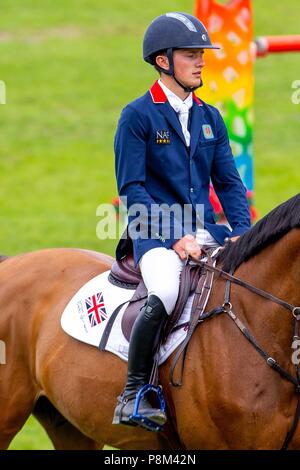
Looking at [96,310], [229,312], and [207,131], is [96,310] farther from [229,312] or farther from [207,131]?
[207,131]

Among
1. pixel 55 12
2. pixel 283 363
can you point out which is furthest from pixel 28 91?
pixel 283 363

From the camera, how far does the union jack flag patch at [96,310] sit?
7113 mm

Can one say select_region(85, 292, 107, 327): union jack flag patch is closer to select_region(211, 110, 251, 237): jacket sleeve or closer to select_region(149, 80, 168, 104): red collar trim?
select_region(211, 110, 251, 237): jacket sleeve

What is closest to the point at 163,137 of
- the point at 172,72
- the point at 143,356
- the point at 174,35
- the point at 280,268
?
the point at 172,72

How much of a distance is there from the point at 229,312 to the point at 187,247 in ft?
1.67

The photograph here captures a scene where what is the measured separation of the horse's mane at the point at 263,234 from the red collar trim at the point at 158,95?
100cm

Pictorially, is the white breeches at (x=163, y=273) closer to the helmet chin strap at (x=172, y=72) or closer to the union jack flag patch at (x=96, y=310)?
the union jack flag patch at (x=96, y=310)

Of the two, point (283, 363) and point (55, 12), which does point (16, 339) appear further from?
point (55, 12)

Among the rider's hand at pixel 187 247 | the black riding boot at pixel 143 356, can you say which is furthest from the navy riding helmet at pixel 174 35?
the black riding boot at pixel 143 356

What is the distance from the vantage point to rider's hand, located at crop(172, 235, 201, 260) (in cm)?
672

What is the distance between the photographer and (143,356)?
→ 6625 millimetres

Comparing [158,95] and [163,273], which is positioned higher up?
[158,95]

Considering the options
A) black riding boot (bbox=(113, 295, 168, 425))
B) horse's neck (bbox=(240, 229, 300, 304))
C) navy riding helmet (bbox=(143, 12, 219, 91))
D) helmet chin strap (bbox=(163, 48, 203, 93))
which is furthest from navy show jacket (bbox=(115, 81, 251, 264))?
horse's neck (bbox=(240, 229, 300, 304))

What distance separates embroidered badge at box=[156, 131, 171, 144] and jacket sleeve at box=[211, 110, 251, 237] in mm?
424
